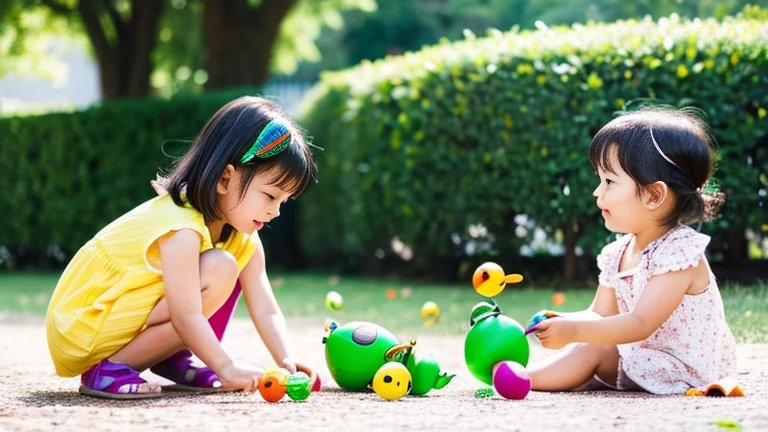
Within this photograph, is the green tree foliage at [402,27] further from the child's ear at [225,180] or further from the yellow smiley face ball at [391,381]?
the yellow smiley face ball at [391,381]

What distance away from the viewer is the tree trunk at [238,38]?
45.2 ft

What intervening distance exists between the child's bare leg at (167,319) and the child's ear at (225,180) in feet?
0.74

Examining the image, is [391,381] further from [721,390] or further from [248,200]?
[721,390]

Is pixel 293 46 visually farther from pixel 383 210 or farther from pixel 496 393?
pixel 496 393

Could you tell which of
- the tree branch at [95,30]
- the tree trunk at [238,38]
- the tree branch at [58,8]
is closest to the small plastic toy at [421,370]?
the tree trunk at [238,38]

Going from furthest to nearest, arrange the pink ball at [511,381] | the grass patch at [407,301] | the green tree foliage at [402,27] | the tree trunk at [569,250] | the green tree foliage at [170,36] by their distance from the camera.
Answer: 1. the green tree foliage at [402,27]
2. the green tree foliage at [170,36]
3. the tree trunk at [569,250]
4. the grass patch at [407,301]
5. the pink ball at [511,381]

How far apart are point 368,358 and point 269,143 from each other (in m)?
0.86

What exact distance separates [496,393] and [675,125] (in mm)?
1149

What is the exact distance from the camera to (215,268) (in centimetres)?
366

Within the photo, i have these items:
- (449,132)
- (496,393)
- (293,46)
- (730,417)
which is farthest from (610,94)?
(293,46)

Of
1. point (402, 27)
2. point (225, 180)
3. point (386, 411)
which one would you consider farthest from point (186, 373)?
point (402, 27)

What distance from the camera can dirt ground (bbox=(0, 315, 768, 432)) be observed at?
2.80 meters

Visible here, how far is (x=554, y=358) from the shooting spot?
3.80 meters

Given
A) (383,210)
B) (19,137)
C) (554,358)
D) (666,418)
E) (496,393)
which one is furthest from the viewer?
(19,137)
